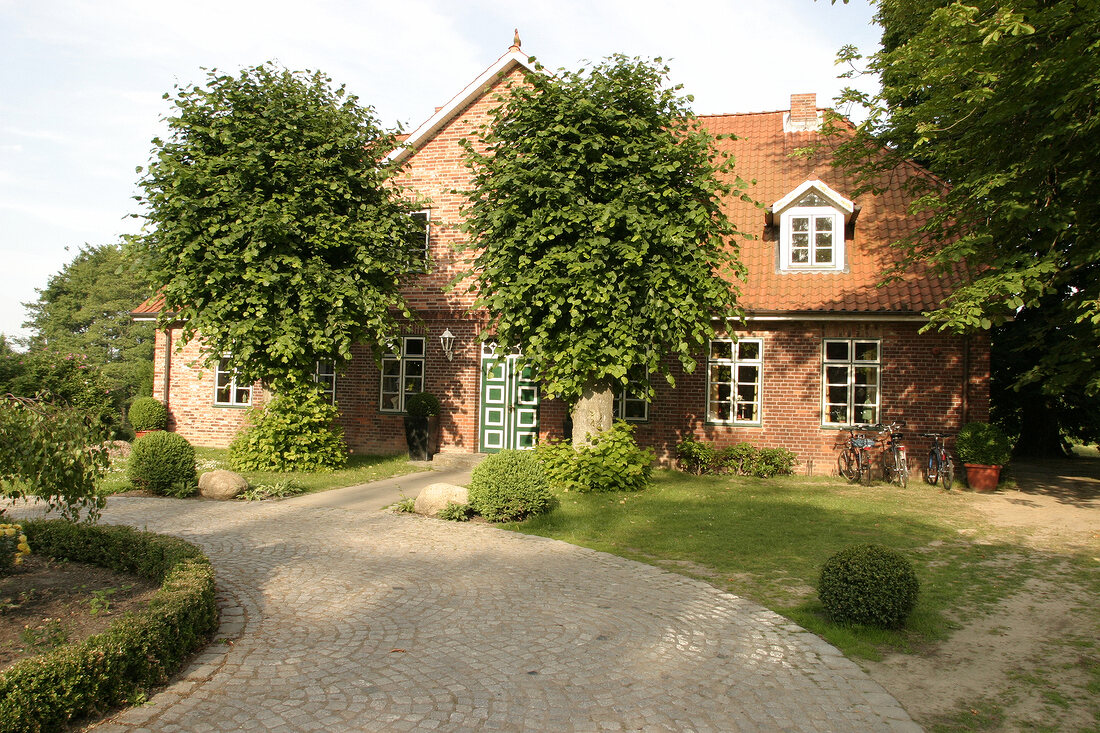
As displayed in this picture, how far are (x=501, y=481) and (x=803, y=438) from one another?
26.8 ft

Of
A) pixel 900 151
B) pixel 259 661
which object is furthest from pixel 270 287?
pixel 900 151

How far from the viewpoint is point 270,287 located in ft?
43.5

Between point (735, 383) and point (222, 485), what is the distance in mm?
10420

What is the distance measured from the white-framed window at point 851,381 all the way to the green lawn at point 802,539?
2.00 metres

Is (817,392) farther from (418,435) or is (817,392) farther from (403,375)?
(403,375)

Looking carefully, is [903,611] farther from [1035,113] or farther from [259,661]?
[1035,113]

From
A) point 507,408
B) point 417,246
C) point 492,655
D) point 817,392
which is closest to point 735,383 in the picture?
point 817,392

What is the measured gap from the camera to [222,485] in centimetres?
1156

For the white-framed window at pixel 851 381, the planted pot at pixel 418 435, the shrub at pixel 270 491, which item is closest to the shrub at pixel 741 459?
the white-framed window at pixel 851 381

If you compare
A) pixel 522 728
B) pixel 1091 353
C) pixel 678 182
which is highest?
pixel 678 182

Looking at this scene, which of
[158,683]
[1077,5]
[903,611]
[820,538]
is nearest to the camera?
[158,683]

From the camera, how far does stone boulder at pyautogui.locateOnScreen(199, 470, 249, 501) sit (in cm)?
1156

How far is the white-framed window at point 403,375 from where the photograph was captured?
17.9 metres

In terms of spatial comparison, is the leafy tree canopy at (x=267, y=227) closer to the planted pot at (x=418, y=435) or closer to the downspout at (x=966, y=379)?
the planted pot at (x=418, y=435)
